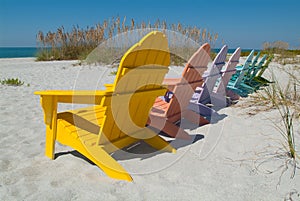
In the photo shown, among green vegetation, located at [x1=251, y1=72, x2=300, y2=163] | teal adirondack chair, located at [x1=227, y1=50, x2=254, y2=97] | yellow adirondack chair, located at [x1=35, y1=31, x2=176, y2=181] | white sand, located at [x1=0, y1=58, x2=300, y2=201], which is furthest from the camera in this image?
teal adirondack chair, located at [x1=227, y1=50, x2=254, y2=97]

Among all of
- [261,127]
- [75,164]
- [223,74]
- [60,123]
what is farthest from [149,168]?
[223,74]

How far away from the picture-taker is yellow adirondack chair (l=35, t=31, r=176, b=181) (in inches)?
66.9

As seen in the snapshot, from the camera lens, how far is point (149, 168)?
77.1 inches

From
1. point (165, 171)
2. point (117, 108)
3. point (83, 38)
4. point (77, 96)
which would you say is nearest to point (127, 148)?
point (165, 171)

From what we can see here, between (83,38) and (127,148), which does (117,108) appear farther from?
(83,38)

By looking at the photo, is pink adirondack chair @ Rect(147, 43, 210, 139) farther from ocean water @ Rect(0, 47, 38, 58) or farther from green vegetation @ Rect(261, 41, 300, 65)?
ocean water @ Rect(0, 47, 38, 58)

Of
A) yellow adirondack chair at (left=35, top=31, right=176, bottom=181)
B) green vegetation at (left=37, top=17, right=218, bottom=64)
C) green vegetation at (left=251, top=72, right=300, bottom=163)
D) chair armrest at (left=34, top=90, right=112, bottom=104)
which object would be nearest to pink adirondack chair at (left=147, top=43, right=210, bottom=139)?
yellow adirondack chair at (left=35, top=31, right=176, bottom=181)

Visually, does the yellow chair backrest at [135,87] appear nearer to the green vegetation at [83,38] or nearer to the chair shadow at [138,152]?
the chair shadow at [138,152]

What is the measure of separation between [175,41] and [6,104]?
26.6 feet

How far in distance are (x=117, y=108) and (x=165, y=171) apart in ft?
2.06

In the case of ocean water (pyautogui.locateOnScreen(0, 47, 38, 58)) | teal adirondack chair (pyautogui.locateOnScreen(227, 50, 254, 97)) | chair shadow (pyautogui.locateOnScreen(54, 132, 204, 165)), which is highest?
teal adirondack chair (pyautogui.locateOnScreen(227, 50, 254, 97))

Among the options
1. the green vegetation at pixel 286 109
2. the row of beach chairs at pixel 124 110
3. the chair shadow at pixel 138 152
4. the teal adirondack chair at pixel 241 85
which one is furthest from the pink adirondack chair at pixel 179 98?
the teal adirondack chair at pixel 241 85

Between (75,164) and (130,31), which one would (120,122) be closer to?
(75,164)

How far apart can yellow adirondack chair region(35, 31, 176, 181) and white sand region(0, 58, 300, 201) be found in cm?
14
